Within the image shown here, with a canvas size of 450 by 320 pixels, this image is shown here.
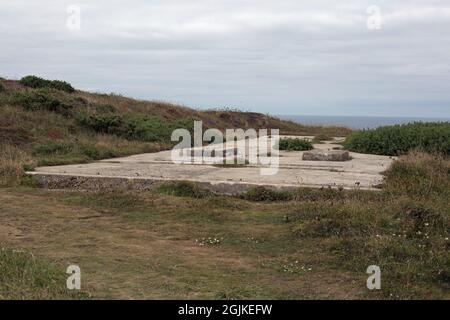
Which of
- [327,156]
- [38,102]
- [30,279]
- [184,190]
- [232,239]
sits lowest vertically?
[232,239]

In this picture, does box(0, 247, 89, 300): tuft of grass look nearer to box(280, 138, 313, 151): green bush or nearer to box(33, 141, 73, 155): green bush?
box(33, 141, 73, 155): green bush

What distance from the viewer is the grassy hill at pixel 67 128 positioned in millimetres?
13644

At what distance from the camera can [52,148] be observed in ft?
46.6

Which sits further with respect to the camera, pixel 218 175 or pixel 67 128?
pixel 67 128

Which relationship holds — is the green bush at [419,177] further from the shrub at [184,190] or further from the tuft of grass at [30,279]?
the tuft of grass at [30,279]

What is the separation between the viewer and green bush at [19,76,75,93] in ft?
82.4

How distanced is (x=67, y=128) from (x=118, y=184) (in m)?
8.60

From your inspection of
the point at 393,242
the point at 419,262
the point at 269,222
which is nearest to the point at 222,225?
the point at 269,222

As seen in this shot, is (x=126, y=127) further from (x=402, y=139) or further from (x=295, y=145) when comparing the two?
(x=402, y=139)

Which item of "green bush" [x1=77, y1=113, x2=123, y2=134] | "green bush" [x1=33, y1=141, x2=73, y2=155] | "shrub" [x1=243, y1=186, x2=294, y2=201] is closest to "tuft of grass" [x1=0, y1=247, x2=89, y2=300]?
"shrub" [x1=243, y1=186, x2=294, y2=201]

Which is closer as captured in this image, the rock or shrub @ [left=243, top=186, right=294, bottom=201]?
shrub @ [left=243, top=186, right=294, bottom=201]

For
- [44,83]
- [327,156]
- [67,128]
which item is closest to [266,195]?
[327,156]

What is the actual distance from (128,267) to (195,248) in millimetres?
1040
